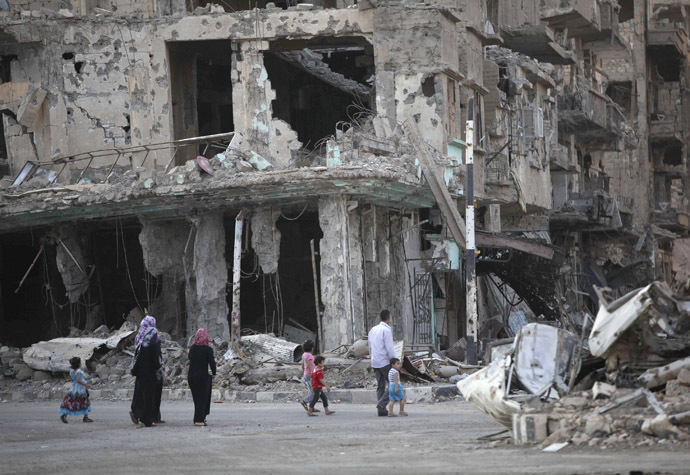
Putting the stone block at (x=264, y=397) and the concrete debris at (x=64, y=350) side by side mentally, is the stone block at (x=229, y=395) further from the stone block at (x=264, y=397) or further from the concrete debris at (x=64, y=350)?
the concrete debris at (x=64, y=350)

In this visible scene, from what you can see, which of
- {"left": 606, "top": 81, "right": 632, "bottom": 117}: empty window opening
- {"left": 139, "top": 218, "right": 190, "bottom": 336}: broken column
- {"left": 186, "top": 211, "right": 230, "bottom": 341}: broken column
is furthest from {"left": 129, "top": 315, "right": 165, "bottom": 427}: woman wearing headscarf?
{"left": 606, "top": 81, "right": 632, "bottom": 117}: empty window opening

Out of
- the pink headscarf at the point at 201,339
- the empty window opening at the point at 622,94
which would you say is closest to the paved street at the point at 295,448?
the pink headscarf at the point at 201,339

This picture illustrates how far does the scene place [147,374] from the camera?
1584cm

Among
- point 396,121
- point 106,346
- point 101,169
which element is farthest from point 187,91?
point 106,346

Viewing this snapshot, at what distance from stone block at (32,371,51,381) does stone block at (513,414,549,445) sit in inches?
616

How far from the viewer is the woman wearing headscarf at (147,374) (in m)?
15.9

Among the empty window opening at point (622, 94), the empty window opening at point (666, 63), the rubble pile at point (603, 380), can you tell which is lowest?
the rubble pile at point (603, 380)

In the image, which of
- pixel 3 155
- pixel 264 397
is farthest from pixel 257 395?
pixel 3 155

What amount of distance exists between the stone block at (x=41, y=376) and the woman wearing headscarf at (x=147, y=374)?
31.4 ft

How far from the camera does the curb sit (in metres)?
20.3

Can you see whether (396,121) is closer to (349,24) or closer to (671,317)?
(349,24)

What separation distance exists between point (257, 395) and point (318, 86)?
14.2 meters

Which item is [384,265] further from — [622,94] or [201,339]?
[622,94]

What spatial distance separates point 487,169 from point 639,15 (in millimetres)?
25971
